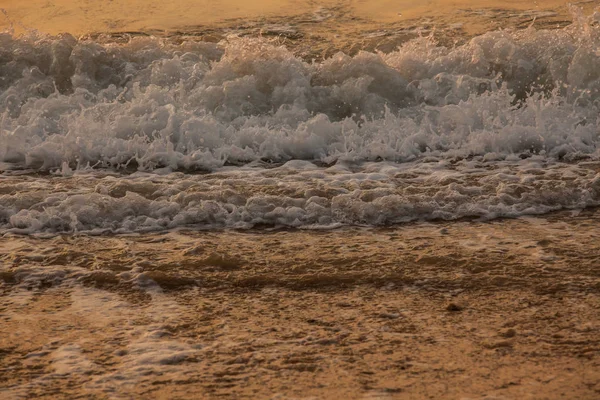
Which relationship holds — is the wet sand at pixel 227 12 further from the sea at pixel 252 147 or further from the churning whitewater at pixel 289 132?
the churning whitewater at pixel 289 132

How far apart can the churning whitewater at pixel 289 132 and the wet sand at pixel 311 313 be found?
360 mm

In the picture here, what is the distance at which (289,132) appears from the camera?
→ 7.19 meters

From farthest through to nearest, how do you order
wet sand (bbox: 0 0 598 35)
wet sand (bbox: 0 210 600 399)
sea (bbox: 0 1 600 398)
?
wet sand (bbox: 0 0 598 35)
sea (bbox: 0 1 600 398)
wet sand (bbox: 0 210 600 399)

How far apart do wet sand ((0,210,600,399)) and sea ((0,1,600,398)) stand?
26 millimetres

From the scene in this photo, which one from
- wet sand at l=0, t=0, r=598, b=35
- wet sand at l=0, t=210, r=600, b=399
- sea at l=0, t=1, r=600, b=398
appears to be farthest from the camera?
wet sand at l=0, t=0, r=598, b=35

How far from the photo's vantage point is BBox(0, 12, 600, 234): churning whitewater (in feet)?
17.6

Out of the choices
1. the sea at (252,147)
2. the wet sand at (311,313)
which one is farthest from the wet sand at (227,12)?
the wet sand at (311,313)

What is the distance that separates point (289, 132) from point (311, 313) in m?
3.55

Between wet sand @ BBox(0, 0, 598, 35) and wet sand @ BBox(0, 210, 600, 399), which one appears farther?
wet sand @ BBox(0, 0, 598, 35)

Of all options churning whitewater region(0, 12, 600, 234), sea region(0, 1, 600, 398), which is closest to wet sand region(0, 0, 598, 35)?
sea region(0, 1, 600, 398)

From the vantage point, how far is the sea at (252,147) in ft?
14.5

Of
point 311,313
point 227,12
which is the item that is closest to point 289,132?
point 311,313

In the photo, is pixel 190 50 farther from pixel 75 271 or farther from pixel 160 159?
pixel 75 271

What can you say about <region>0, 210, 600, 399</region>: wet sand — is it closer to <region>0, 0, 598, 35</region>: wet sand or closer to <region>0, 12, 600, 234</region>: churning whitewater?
<region>0, 12, 600, 234</region>: churning whitewater
